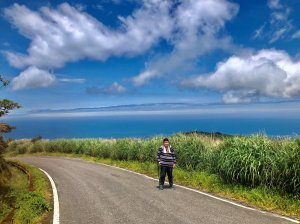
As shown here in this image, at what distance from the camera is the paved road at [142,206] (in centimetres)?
970

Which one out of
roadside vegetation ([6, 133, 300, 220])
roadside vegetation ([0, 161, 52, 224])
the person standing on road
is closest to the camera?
roadside vegetation ([0, 161, 52, 224])

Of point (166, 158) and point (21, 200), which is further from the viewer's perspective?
point (166, 158)

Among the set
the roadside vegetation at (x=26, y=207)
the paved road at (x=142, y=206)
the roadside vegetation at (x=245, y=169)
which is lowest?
the roadside vegetation at (x=26, y=207)

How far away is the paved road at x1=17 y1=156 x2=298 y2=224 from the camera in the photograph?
31.8ft

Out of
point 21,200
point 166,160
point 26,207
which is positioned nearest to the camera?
point 26,207

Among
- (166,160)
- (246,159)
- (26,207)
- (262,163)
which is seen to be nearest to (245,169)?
(246,159)

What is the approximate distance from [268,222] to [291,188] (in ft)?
10.9

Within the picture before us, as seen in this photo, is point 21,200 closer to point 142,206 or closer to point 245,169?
point 142,206

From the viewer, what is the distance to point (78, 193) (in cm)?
1445

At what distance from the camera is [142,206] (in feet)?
37.5

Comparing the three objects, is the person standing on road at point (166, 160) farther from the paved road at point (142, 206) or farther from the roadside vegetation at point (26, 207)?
the roadside vegetation at point (26, 207)

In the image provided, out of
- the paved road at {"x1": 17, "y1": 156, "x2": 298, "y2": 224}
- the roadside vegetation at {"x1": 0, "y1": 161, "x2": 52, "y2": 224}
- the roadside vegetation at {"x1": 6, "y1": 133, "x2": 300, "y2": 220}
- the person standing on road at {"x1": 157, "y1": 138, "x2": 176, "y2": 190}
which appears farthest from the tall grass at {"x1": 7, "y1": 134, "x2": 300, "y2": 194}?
the roadside vegetation at {"x1": 0, "y1": 161, "x2": 52, "y2": 224}

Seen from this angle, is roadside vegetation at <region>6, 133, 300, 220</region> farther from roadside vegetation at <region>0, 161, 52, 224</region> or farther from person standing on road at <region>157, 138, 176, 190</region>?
roadside vegetation at <region>0, 161, 52, 224</region>

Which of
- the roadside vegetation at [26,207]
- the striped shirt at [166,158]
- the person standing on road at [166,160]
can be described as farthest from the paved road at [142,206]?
the striped shirt at [166,158]
